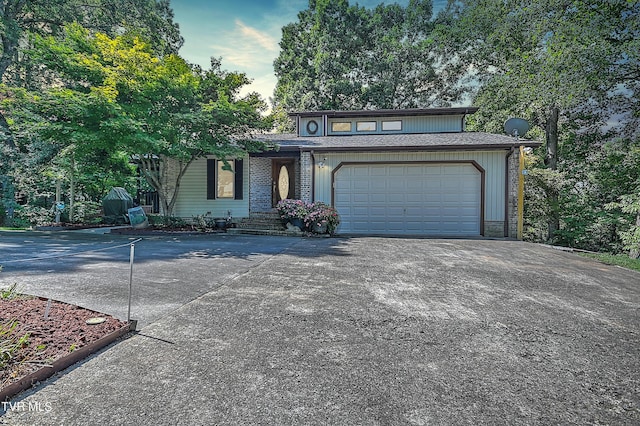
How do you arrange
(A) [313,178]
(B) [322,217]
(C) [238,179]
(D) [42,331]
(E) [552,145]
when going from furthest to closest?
(E) [552,145] < (C) [238,179] < (A) [313,178] < (B) [322,217] < (D) [42,331]

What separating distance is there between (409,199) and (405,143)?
192 centimetres

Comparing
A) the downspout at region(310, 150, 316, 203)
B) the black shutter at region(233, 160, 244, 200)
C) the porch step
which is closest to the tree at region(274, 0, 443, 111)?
the black shutter at region(233, 160, 244, 200)

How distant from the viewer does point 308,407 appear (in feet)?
6.25

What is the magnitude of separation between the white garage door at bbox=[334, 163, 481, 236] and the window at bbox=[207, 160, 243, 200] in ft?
12.6

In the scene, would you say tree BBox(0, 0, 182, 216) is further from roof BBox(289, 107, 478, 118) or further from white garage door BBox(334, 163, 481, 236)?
white garage door BBox(334, 163, 481, 236)

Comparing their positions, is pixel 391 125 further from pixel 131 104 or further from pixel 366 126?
pixel 131 104

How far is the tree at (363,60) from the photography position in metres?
23.7

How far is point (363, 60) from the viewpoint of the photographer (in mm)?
25219

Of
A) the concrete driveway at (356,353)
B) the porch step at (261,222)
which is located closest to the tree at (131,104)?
the porch step at (261,222)

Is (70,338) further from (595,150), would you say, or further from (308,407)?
(595,150)

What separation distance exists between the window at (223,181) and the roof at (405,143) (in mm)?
2027

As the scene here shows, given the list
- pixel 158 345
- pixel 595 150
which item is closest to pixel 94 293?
pixel 158 345

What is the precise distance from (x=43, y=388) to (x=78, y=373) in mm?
199

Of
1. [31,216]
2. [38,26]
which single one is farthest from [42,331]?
[38,26]
